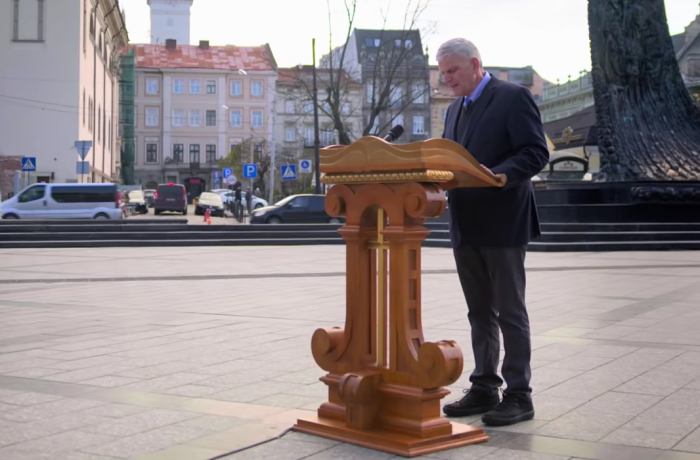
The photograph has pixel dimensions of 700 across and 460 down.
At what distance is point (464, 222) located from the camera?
454 centimetres

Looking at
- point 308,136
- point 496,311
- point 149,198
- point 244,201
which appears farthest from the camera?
point 308,136

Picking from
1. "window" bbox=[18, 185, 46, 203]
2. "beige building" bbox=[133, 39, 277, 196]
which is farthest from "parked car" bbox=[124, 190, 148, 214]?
"beige building" bbox=[133, 39, 277, 196]

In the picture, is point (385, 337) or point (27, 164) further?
point (27, 164)

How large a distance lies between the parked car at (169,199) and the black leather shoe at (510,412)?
4891cm

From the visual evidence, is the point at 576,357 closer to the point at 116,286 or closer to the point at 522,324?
the point at 522,324

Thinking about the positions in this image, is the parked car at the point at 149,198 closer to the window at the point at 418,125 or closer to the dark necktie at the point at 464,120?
the window at the point at 418,125

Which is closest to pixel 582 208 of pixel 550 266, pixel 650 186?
pixel 650 186

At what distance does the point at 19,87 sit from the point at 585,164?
31.3m

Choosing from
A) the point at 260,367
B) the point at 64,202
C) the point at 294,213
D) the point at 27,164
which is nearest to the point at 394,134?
the point at 260,367

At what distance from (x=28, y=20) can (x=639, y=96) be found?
36.8 metres

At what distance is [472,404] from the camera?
4.60m

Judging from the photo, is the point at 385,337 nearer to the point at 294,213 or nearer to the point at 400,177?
the point at 400,177

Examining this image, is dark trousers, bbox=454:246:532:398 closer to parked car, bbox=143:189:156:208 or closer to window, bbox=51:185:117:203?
window, bbox=51:185:117:203

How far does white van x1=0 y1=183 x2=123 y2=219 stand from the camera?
112 ft
